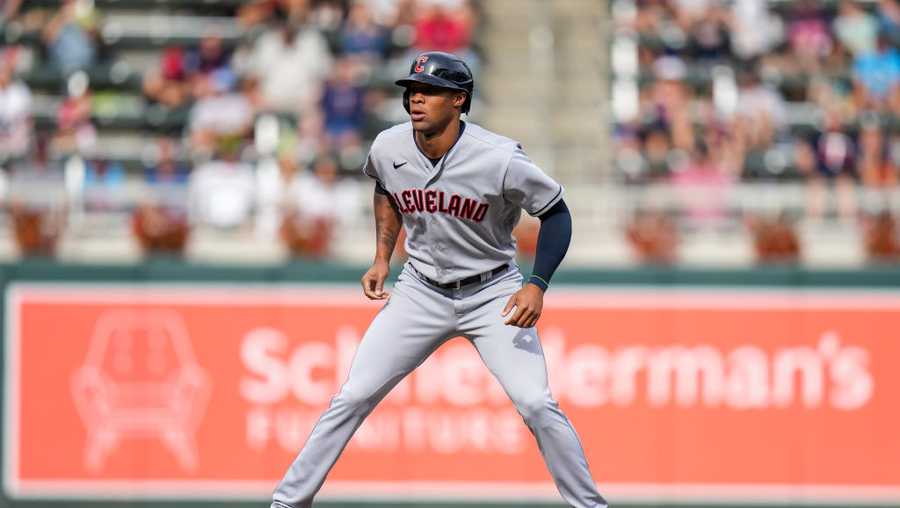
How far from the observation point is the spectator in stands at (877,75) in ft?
44.0

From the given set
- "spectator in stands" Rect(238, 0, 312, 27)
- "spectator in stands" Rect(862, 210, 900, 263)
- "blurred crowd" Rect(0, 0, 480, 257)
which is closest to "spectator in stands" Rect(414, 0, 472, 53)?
"blurred crowd" Rect(0, 0, 480, 257)

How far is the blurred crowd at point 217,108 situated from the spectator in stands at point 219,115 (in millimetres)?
14

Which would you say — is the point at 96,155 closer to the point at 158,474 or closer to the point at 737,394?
the point at 158,474

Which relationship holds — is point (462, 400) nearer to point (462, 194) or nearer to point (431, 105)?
point (462, 194)

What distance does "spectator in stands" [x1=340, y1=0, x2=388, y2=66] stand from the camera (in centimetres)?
1350

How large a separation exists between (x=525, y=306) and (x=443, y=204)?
0.56 meters

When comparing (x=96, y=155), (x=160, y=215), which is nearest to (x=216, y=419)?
(x=160, y=215)

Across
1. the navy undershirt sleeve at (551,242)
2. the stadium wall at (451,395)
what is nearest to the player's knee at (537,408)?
the navy undershirt sleeve at (551,242)

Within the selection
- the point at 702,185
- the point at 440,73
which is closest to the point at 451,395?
the point at 702,185

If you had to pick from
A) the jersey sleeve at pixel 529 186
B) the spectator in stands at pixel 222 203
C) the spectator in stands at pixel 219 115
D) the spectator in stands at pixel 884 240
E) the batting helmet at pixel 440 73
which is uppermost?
the batting helmet at pixel 440 73

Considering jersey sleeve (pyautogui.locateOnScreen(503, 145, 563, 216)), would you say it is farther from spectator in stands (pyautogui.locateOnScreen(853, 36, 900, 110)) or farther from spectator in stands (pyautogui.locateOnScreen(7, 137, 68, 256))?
spectator in stands (pyautogui.locateOnScreen(853, 36, 900, 110))

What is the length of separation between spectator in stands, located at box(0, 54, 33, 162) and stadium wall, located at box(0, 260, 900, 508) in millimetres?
2089

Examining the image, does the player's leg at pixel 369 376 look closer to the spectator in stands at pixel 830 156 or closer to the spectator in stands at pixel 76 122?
the spectator in stands at pixel 830 156

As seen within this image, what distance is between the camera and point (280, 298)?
11039 mm
